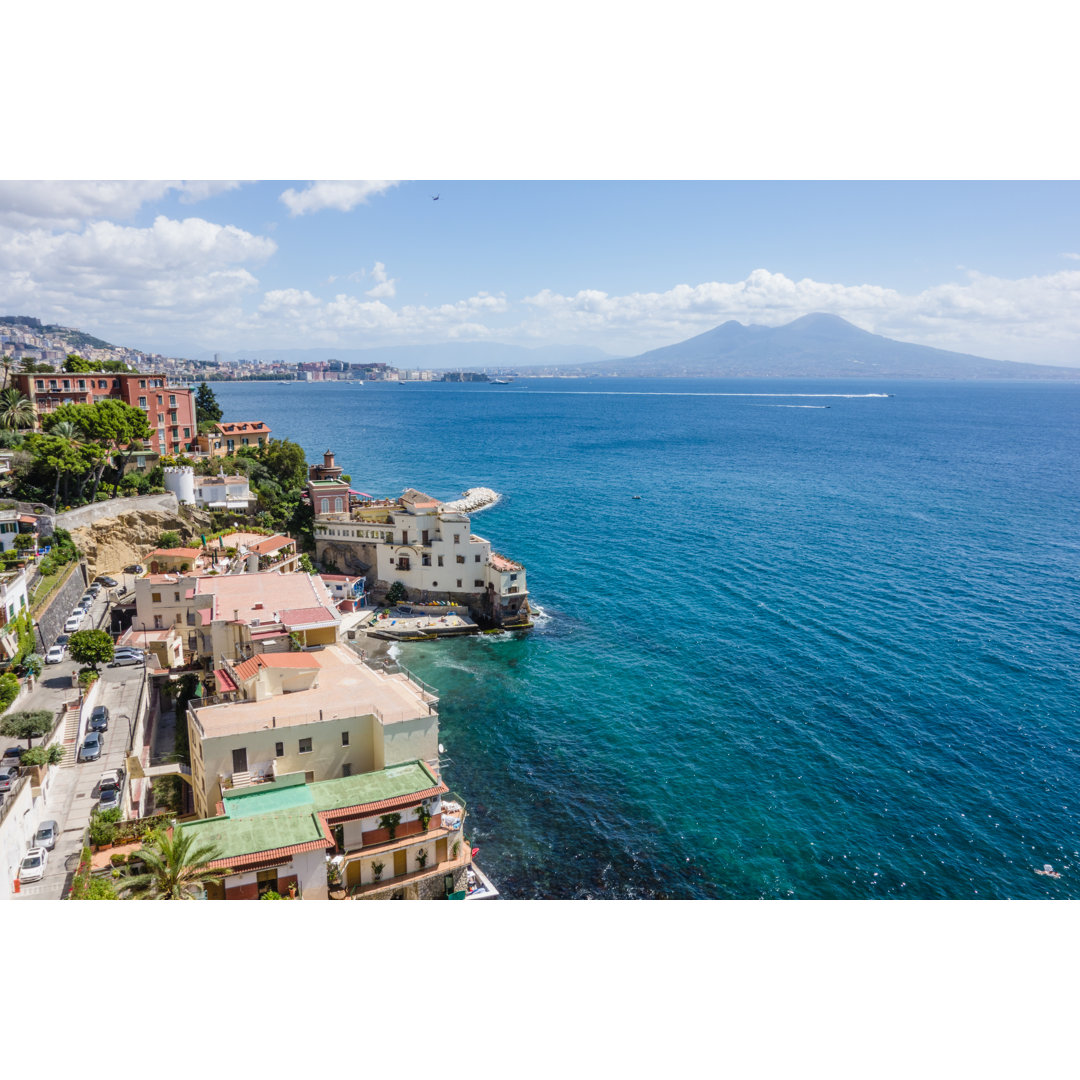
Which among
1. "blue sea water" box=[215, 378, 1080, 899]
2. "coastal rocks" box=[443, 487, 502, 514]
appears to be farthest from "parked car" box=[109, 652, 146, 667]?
"coastal rocks" box=[443, 487, 502, 514]

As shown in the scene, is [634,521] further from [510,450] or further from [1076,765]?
[510,450]

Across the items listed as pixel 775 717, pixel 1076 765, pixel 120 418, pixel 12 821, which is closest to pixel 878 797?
pixel 775 717

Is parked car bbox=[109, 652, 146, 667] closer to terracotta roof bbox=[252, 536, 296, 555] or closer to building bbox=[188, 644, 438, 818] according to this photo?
building bbox=[188, 644, 438, 818]

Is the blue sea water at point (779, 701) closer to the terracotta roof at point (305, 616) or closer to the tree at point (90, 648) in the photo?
the terracotta roof at point (305, 616)

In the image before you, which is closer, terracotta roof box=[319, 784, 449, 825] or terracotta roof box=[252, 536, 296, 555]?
terracotta roof box=[319, 784, 449, 825]

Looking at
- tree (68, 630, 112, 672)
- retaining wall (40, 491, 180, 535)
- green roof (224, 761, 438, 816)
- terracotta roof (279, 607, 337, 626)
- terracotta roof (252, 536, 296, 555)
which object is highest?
retaining wall (40, 491, 180, 535)

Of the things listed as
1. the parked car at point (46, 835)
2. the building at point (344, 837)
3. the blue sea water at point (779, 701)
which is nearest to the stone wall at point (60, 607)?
the parked car at point (46, 835)

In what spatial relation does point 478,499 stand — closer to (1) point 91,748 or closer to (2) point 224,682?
(2) point 224,682

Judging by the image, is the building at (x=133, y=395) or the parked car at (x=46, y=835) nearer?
the parked car at (x=46, y=835)
